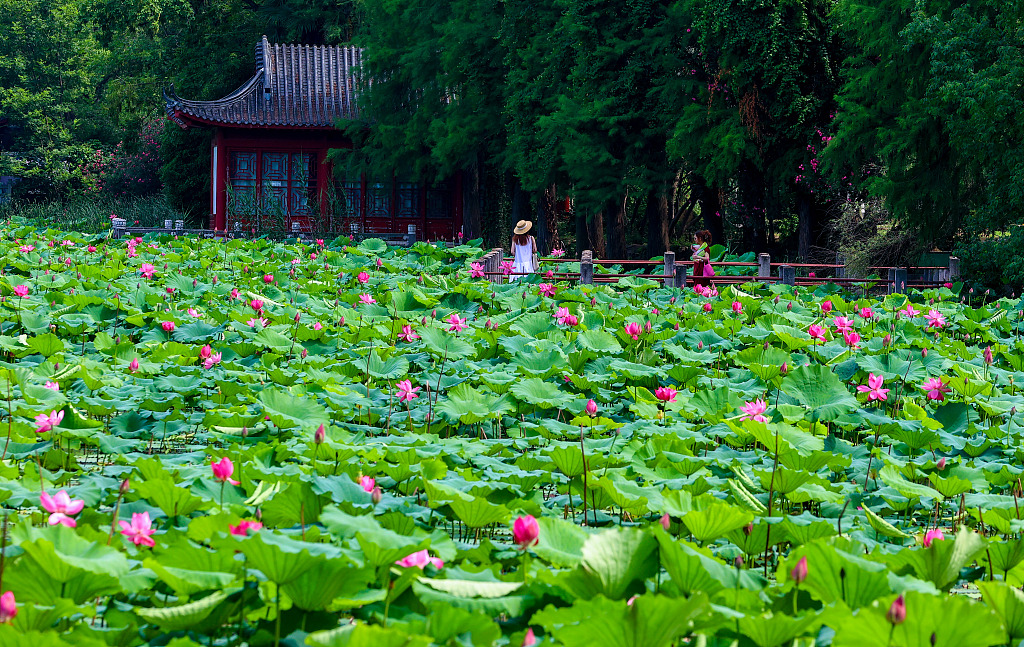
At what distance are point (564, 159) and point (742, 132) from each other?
10.7 feet

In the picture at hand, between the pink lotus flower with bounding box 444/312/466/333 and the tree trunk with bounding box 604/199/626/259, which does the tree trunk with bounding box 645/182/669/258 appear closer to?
the tree trunk with bounding box 604/199/626/259

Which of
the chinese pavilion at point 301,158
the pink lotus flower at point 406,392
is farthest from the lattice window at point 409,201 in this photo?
the pink lotus flower at point 406,392

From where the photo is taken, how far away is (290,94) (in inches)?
933

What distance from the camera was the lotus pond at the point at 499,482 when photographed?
7.03ft

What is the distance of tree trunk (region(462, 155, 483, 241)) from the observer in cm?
2334

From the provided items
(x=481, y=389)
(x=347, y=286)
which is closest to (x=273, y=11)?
(x=347, y=286)

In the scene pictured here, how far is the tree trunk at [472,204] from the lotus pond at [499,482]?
610 inches

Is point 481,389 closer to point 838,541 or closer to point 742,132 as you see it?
point 838,541

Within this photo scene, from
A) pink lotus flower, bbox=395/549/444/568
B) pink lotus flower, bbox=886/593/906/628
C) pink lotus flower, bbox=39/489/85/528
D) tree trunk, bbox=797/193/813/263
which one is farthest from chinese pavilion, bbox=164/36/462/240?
pink lotus flower, bbox=886/593/906/628

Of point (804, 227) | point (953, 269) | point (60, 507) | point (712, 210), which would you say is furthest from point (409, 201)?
point (60, 507)

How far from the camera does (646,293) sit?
11359 mm

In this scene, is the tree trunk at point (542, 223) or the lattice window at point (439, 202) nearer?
the tree trunk at point (542, 223)

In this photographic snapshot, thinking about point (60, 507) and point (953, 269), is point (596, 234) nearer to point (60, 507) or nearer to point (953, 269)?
point (953, 269)

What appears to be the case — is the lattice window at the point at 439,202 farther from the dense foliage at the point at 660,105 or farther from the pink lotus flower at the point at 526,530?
the pink lotus flower at the point at 526,530
